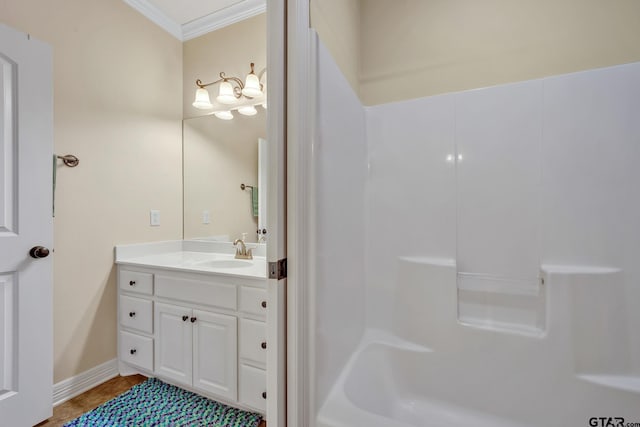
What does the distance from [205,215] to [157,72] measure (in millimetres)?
1178

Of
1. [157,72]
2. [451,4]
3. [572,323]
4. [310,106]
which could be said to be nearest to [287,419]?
[310,106]

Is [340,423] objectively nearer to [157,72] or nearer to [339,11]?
[339,11]

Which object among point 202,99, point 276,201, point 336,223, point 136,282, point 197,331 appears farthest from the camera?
point 202,99

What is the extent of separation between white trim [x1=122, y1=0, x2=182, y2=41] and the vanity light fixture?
0.46 meters

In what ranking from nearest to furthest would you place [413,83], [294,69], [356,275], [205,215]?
1. [294,69]
2. [356,275]
3. [413,83]
4. [205,215]

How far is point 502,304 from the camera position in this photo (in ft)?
4.79

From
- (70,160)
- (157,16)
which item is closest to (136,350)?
(70,160)

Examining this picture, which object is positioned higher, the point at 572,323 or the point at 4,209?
the point at 4,209

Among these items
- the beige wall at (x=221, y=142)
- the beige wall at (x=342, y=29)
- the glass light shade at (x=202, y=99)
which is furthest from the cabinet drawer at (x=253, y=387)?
the glass light shade at (x=202, y=99)

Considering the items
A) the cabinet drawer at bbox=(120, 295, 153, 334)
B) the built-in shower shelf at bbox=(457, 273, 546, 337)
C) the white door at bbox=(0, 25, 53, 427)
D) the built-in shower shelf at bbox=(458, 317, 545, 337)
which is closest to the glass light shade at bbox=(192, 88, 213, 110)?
the white door at bbox=(0, 25, 53, 427)

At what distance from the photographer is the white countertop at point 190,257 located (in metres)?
1.76

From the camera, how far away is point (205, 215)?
231cm

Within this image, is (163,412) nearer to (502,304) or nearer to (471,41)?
(502,304)

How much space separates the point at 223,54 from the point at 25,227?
5.62ft
